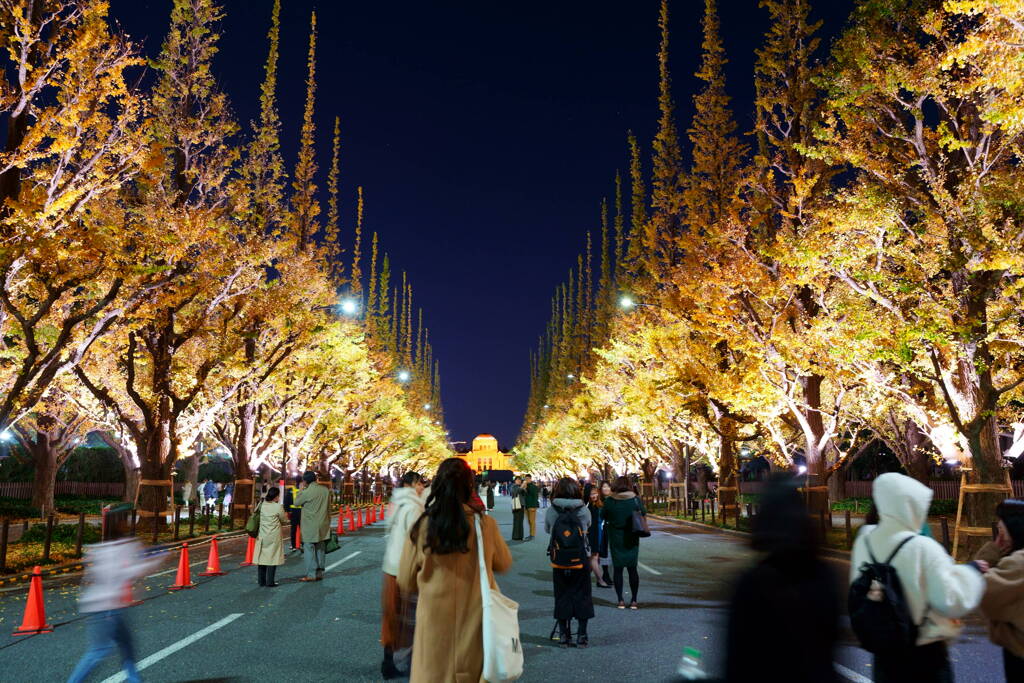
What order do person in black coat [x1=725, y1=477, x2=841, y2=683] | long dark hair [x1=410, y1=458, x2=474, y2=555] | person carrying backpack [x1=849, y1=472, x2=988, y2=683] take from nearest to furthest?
person in black coat [x1=725, y1=477, x2=841, y2=683] → person carrying backpack [x1=849, y1=472, x2=988, y2=683] → long dark hair [x1=410, y1=458, x2=474, y2=555]

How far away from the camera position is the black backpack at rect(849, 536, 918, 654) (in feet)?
9.96

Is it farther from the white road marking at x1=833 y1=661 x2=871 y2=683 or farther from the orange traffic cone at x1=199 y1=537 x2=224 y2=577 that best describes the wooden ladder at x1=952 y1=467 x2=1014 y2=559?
the orange traffic cone at x1=199 y1=537 x2=224 y2=577

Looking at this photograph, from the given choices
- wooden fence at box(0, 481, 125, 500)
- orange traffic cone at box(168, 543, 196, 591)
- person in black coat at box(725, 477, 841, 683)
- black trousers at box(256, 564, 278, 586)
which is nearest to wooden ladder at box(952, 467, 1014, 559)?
black trousers at box(256, 564, 278, 586)

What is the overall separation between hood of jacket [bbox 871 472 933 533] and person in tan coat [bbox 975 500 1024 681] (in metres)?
0.65

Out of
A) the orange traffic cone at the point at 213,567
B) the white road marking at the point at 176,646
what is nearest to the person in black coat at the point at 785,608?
the white road marking at the point at 176,646

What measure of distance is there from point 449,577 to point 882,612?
1.98 m

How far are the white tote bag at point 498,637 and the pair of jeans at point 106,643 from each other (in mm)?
2922

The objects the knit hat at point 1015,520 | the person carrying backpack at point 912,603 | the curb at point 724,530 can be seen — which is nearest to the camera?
the person carrying backpack at point 912,603

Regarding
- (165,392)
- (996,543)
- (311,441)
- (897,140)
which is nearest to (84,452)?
(311,441)

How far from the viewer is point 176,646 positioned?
23.8 ft

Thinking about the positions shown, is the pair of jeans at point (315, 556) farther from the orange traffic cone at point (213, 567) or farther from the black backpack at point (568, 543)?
the black backpack at point (568, 543)

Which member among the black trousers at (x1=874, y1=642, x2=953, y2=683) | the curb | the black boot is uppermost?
the black trousers at (x1=874, y1=642, x2=953, y2=683)

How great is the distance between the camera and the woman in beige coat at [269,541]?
37.0ft

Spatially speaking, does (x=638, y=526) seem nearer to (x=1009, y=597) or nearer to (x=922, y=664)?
(x=1009, y=597)
